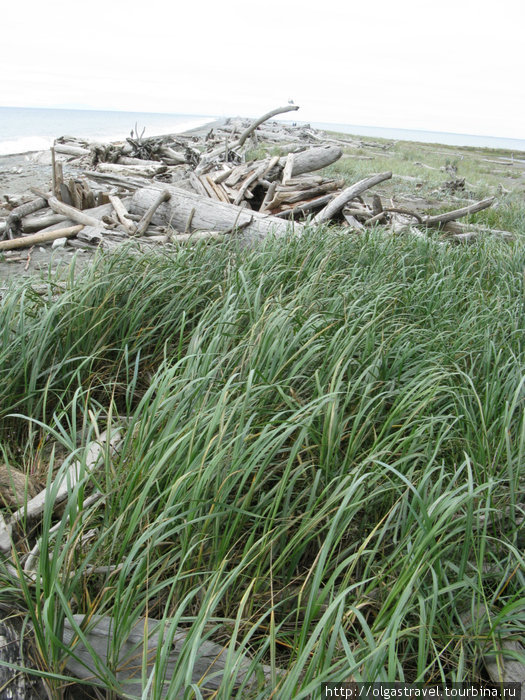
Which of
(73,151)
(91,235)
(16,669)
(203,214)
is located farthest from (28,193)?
(16,669)

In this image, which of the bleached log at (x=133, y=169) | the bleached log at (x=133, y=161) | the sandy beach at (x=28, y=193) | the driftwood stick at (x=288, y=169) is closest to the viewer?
the sandy beach at (x=28, y=193)

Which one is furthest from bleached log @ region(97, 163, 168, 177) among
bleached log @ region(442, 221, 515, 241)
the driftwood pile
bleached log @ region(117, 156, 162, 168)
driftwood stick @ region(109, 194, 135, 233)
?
bleached log @ region(442, 221, 515, 241)

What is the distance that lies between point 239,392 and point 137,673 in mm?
1405

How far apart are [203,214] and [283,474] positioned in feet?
22.7

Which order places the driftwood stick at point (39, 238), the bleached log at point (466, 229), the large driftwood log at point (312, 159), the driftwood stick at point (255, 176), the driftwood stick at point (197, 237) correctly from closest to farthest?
the driftwood stick at point (197, 237) → the driftwood stick at point (39, 238) → the bleached log at point (466, 229) → the driftwood stick at point (255, 176) → the large driftwood log at point (312, 159)

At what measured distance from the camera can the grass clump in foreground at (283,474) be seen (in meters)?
1.74

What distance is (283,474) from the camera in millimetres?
2291

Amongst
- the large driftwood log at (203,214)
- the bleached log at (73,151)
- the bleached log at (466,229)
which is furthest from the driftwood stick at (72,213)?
the bleached log at (73,151)

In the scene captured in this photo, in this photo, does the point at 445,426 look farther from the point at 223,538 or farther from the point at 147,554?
the point at 147,554

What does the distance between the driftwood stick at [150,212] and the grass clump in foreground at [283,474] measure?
→ 150 inches

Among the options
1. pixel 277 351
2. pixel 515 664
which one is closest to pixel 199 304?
pixel 277 351

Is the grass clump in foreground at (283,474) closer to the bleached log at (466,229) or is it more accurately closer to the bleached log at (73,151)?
the bleached log at (466,229)

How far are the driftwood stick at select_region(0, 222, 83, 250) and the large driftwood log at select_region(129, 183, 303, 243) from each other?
57.9 inches

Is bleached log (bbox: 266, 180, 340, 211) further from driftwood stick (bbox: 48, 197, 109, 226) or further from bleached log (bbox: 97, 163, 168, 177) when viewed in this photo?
bleached log (bbox: 97, 163, 168, 177)
